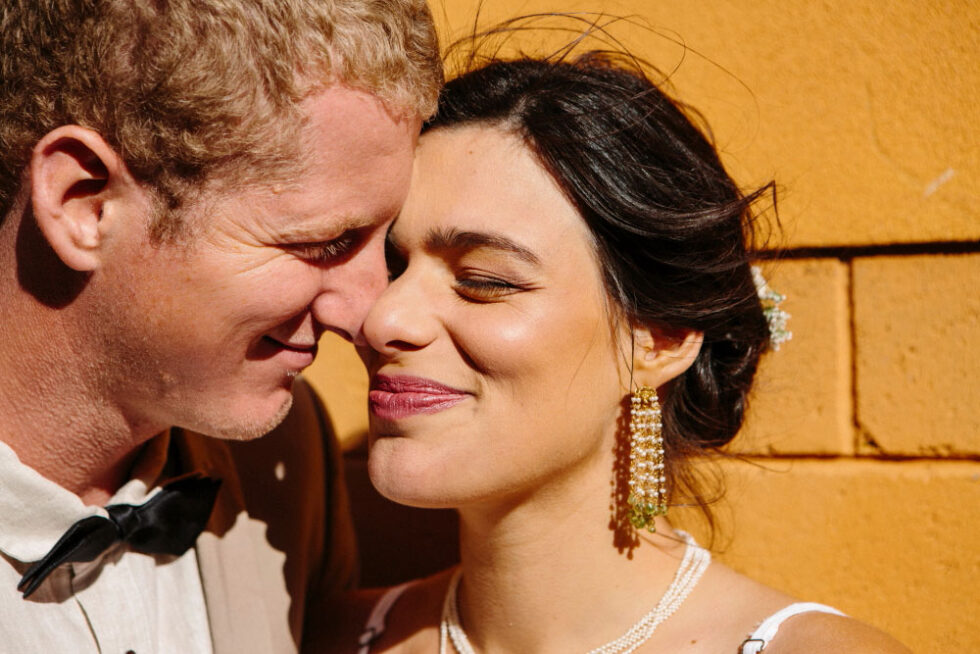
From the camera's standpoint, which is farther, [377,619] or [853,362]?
[853,362]

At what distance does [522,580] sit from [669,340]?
2.09ft

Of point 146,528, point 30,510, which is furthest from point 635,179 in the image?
point 30,510

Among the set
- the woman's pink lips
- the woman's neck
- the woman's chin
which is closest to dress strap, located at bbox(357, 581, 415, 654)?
the woman's neck

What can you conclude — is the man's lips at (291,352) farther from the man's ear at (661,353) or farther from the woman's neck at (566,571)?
the man's ear at (661,353)

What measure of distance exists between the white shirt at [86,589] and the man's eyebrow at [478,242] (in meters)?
0.88

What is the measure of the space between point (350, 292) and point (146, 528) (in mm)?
677

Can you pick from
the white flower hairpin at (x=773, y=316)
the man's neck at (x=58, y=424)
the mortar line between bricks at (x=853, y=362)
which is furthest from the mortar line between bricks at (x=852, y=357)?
the man's neck at (x=58, y=424)

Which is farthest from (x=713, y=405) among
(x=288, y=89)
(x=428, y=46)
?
(x=288, y=89)

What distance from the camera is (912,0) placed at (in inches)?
93.7

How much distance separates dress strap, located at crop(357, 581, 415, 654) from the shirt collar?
2.50 ft

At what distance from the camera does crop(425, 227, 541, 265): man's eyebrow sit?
185cm

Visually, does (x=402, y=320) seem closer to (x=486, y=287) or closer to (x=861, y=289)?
(x=486, y=287)

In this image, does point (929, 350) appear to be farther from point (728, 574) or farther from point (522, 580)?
point (522, 580)

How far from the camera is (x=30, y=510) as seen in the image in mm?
1790
